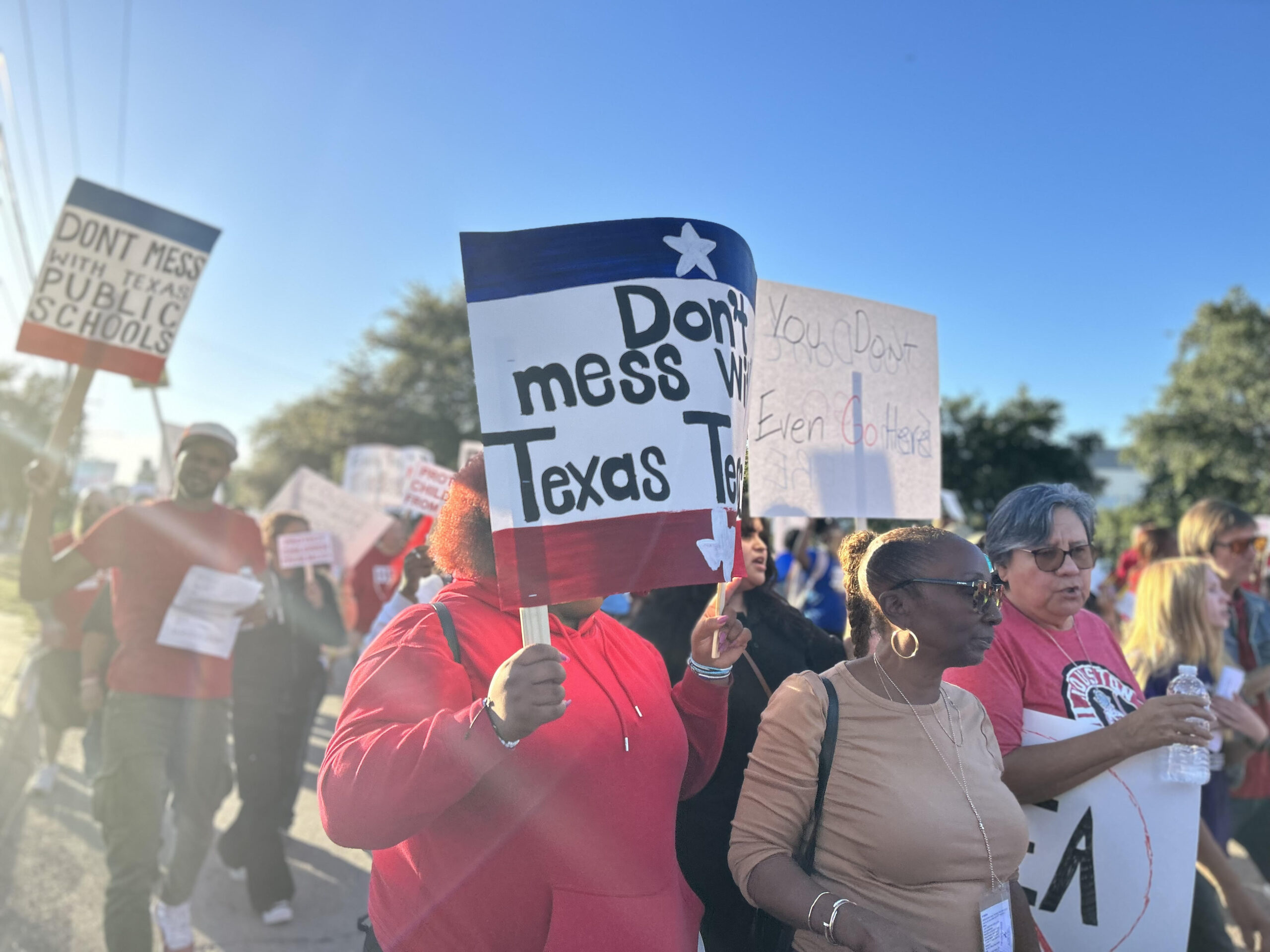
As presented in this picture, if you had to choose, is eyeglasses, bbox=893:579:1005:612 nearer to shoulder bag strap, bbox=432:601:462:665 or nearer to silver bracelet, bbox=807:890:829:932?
silver bracelet, bbox=807:890:829:932

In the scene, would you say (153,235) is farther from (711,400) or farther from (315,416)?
(315,416)

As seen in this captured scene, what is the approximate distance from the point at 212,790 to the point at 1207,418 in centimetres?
3378

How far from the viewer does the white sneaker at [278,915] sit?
4.09m

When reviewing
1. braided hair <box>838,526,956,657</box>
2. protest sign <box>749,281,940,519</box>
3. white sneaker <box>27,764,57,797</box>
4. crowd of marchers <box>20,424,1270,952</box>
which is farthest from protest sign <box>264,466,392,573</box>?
braided hair <box>838,526,956,657</box>

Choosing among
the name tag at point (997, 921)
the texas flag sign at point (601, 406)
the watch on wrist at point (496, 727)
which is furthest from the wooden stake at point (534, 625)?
the name tag at point (997, 921)

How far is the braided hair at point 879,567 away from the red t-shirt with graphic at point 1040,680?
0.36 meters

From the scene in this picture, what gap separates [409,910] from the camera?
1.64 m

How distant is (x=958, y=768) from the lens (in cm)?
195

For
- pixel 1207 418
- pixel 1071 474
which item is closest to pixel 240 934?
pixel 1207 418

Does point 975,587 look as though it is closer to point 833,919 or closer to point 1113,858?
point 833,919

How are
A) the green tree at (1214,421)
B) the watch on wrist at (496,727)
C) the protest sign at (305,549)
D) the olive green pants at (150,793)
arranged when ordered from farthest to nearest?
the green tree at (1214,421)
the protest sign at (305,549)
the olive green pants at (150,793)
the watch on wrist at (496,727)

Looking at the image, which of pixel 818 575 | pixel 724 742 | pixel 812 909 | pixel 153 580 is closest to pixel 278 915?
pixel 153 580

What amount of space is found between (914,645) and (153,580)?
10.1 feet

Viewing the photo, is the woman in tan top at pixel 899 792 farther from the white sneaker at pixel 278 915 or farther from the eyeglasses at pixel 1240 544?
the white sneaker at pixel 278 915
